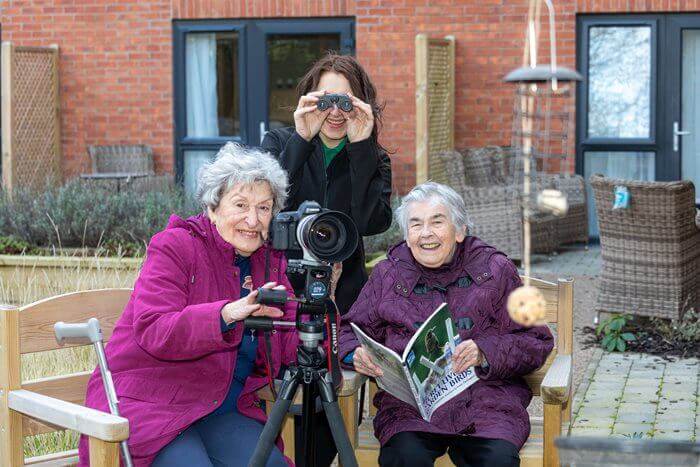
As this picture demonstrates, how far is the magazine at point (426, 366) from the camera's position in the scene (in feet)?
10.5

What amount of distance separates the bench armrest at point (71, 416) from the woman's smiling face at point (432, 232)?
1184mm

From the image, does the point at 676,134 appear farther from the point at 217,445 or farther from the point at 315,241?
the point at 315,241

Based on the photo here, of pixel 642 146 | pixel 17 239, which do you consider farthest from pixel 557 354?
pixel 642 146

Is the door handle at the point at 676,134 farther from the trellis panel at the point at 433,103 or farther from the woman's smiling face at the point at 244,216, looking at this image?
the woman's smiling face at the point at 244,216

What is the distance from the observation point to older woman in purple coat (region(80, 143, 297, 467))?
3.01 metres

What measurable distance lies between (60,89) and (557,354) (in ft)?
31.8

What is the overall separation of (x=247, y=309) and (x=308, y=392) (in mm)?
309

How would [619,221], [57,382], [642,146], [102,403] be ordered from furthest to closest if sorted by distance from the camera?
[642,146], [619,221], [57,382], [102,403]

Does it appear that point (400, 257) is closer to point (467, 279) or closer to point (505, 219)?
point (467, 279)

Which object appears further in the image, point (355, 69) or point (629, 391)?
point (629, 391)

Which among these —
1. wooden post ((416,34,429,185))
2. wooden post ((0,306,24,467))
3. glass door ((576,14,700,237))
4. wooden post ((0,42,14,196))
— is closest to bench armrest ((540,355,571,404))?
wooden post ((0,306,24,467))

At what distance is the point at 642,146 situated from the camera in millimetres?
11102

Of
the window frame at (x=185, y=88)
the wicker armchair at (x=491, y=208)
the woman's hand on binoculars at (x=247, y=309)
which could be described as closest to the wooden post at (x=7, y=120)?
the window frame at (x=185, y=88)

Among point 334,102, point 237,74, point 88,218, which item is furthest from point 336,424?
point 237,74
